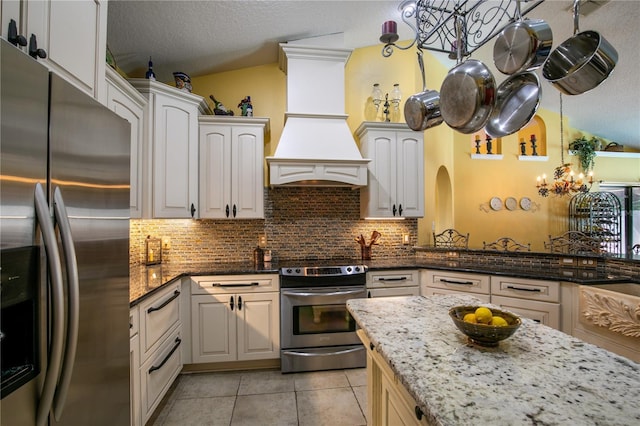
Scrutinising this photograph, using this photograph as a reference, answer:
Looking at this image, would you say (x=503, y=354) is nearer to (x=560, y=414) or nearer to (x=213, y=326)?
(x=560, y=414)

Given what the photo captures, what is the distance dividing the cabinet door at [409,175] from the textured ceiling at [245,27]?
4.34 feet

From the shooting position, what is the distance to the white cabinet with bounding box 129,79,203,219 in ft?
8.20

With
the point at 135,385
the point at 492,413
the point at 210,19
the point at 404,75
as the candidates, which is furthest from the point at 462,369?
the point at 404,75

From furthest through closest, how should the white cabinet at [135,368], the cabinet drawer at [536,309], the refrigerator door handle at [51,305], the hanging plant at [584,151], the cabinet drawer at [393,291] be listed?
the hanging plant at [584,151] < the cabinet drawer at [393,291] < the cabinet drawer at [536,309] < the white cabinet at [135,368] < the refrigerator door handle at [51,305]

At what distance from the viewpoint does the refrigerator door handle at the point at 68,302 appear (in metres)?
0.88

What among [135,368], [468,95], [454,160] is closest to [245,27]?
[468,95]

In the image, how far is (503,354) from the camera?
1.03 metres

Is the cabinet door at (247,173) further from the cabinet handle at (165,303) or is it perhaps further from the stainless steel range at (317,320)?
the cabinet handle at (165,303)

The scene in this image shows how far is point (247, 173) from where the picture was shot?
9.88ft

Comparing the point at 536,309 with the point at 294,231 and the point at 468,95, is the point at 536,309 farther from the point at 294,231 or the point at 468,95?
the point at 294,231

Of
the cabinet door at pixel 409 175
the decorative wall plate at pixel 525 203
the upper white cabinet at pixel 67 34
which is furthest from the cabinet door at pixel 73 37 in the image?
the decorative wall plate at pixel 525 203

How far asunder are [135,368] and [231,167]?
6.14ft

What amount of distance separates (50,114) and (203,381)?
2.44 meters

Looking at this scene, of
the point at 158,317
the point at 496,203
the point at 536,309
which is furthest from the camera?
the point at 496,203
